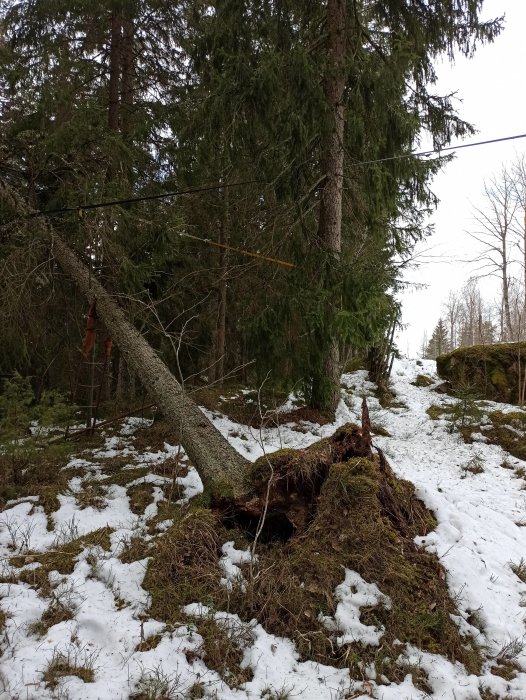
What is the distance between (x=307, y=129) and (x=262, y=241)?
6.95ft

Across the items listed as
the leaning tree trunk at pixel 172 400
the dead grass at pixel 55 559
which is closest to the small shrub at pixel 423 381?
the leaning tree trunk at pixel 172 400

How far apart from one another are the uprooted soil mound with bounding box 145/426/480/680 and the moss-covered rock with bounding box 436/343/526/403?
6202mm

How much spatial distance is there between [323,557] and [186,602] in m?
1.19

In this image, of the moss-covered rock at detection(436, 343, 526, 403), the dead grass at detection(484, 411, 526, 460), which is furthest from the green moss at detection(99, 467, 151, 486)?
the moss-covered rock at detection(436, 343, 526, 403)

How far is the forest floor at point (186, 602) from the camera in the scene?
8.72 ft

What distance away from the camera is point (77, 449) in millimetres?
6820

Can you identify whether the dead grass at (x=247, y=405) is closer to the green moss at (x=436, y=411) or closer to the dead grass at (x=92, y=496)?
the green moss at (x=436, y=411)

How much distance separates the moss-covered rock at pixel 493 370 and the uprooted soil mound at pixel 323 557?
620cm

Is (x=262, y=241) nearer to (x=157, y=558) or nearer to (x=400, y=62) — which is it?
(x=400, y=62)

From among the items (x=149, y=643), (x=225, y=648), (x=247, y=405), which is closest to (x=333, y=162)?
(x=247, y=405)

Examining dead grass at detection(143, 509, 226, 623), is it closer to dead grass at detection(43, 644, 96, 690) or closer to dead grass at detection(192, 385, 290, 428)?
dead grass at detection(43, 644, 96, 690)

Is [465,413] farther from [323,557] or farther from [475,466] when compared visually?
[323,557]

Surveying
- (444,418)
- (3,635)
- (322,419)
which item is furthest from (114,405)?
(444,418)

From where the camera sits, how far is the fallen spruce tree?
10.2ft
